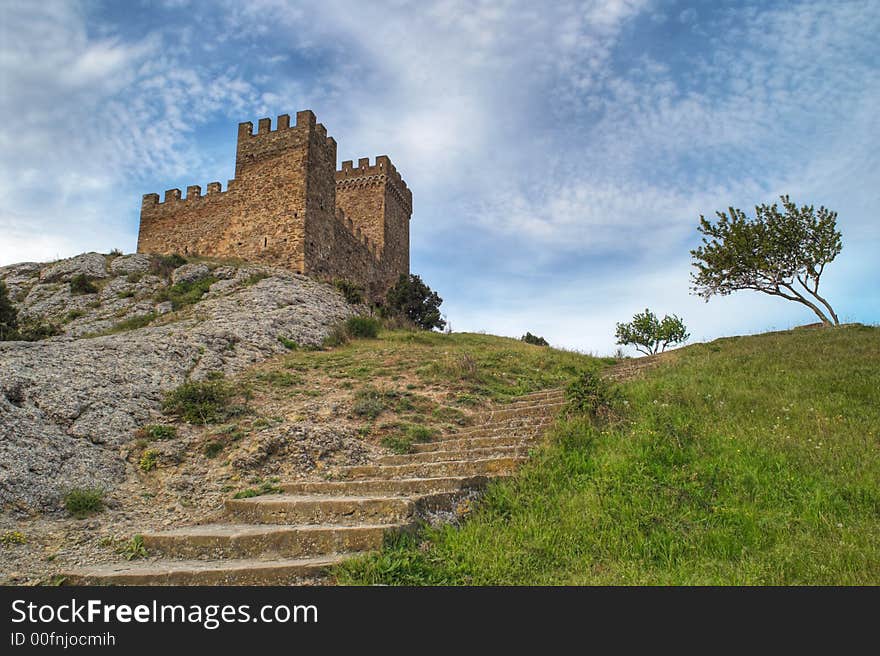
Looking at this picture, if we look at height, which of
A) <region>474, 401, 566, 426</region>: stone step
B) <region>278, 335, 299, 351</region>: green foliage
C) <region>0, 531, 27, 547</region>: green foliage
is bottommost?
<region>0, 531, 27, 547</region>: green foliage

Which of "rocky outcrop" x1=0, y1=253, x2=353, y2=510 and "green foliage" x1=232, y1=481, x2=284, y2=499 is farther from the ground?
"rocky outcrop" x1=0, y1=253, x2=353, y2=510

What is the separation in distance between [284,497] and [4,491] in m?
3.12

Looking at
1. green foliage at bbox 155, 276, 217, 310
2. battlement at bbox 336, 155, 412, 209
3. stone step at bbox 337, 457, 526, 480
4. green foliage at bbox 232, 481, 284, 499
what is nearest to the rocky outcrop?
green foliage at bbox 155, 276, 217, 310

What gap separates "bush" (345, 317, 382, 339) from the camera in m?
19.2

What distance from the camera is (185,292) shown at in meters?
20.0

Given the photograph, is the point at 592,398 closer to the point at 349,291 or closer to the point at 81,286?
the point at 349,291

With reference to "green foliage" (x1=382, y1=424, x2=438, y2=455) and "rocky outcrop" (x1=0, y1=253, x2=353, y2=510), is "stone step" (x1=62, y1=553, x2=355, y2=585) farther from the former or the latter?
"green foliage" (x1=382, y1=424, x2=438, y2=455)

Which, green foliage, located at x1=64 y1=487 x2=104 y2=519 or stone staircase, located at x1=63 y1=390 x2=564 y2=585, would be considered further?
green foliage, located at x1=64 y1=487 x2=104 y2=519

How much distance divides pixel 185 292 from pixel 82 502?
15.2m

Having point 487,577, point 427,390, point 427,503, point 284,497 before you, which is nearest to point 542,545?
point 487,577

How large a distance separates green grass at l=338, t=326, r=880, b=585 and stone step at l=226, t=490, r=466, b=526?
0.35 m

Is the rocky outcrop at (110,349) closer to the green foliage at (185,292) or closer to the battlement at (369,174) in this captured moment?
the green foliage at (185,292)

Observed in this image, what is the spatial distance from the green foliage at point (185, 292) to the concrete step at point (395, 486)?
14530mm

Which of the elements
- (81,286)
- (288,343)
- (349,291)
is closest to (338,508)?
(288,343)
